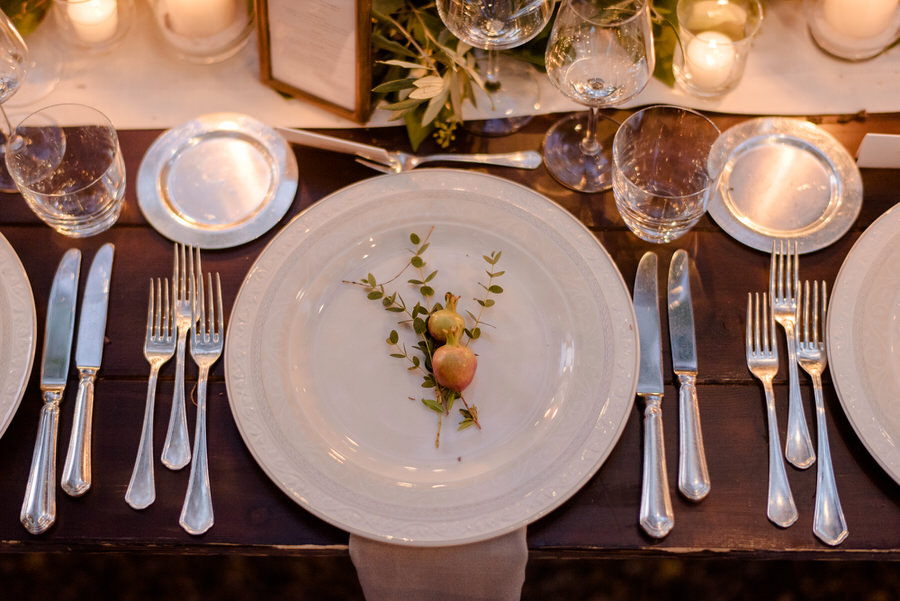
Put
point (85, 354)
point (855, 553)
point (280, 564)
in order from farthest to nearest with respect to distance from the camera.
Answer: point (280, 564), point (85, 354), point (855, 553)

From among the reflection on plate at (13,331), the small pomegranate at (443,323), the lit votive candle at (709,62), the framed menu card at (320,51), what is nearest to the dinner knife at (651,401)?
the small pomegranate at (443,323)

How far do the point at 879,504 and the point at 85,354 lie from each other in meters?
1.03

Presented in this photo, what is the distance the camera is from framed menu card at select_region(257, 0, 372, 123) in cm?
112

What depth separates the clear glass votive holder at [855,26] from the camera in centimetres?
125

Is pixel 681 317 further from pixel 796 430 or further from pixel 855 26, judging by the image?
pixel 855 26

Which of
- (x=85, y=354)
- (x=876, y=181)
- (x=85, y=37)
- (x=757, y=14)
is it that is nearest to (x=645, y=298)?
(x=876, y=181)

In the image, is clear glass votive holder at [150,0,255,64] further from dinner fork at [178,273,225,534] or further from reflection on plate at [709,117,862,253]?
reflection on plate at [709,117,862,253]

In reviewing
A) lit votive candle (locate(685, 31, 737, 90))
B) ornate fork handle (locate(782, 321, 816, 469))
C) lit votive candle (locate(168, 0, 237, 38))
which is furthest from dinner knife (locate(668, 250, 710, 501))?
lit votive candle (locate(168, 0, 237, 38))

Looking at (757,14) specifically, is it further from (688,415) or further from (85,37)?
(85,37)

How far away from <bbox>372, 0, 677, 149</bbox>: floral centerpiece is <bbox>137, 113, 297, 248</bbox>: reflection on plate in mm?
194

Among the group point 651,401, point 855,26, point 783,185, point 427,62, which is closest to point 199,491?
point 651,401

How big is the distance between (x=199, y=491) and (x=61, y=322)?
315mm

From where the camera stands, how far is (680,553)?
923 millimetres

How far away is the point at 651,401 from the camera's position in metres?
0.98
